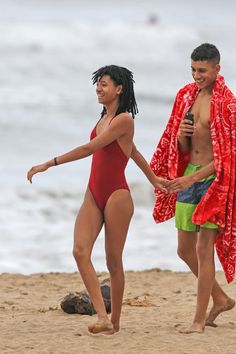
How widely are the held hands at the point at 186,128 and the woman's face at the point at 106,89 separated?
1.40ft

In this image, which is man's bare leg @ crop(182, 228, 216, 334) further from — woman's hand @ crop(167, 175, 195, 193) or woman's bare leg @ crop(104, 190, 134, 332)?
woman's bare leg @ crop(104, 190, 134, 332)

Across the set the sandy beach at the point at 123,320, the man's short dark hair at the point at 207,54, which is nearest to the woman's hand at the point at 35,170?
the sandy beach at the point at 123,320

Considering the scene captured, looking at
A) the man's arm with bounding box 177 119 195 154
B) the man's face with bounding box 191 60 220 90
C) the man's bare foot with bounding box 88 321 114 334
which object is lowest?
the man's bare foot with bounding box 88 321 114 334

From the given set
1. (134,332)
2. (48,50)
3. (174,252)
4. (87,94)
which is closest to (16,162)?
(174,252)

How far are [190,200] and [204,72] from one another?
0.76 meters

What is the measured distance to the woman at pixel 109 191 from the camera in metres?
5.57

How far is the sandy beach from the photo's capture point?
5.51m

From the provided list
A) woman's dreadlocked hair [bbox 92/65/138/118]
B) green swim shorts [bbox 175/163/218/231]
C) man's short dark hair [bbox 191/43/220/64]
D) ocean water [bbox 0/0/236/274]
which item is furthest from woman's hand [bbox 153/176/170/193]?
ocean water [bbox 0/0/236/274]

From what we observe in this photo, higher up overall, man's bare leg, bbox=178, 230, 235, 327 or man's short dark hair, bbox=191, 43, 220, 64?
man's short dark hair, bbox=191, 43, 220, 64

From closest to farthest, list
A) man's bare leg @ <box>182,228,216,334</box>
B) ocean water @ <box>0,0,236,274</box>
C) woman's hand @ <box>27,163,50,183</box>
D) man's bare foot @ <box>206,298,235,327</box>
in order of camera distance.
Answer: woman's hand @ <box>27,163,50,183</box> < man's bare leg @ <box>182,228,216,334</box> < man's bare foot @ <box>206,298,235,327</box> < ocean water @ <box>0,0,236,274</box>

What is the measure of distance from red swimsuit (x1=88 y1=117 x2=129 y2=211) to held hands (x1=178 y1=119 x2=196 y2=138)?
0.37 meters

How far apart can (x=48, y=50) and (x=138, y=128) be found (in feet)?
40.7

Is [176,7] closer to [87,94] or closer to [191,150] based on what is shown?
→ [87,94]

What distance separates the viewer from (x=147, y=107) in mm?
26812
